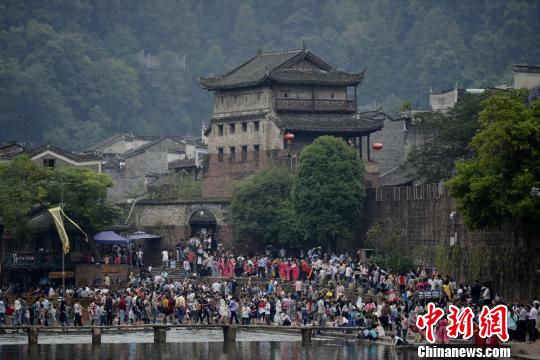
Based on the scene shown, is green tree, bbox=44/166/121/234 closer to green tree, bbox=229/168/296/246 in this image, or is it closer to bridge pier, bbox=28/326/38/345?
green tree, bbox=229/168/296/246

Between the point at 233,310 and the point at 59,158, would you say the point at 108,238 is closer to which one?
the point at 59,158

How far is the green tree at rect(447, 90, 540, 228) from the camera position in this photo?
6316 centimetres

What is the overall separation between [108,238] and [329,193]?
38.2 ft

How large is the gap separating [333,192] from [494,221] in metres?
19.1

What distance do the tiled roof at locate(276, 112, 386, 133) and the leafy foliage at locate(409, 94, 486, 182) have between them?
366 centimetres

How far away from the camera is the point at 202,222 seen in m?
92.0

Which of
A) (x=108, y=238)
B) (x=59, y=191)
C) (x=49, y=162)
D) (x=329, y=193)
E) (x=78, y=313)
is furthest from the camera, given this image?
(x=49, y=162)

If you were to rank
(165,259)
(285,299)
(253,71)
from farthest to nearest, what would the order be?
(253,71) → (165,259) → (285,299)

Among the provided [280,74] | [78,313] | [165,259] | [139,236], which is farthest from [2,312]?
[280,74]

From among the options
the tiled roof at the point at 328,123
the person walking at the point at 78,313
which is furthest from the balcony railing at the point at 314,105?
the person walking at the point at 78,313

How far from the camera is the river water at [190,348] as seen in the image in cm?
5453

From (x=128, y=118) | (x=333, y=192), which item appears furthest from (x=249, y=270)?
(x=128, y=118)

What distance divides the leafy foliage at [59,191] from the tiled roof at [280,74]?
1681 cm

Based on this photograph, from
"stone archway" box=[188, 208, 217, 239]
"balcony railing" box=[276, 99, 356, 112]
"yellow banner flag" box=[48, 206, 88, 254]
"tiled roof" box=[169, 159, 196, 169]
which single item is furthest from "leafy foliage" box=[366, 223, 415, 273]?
"tiled roof" box=[169, 159, 196, 169]
